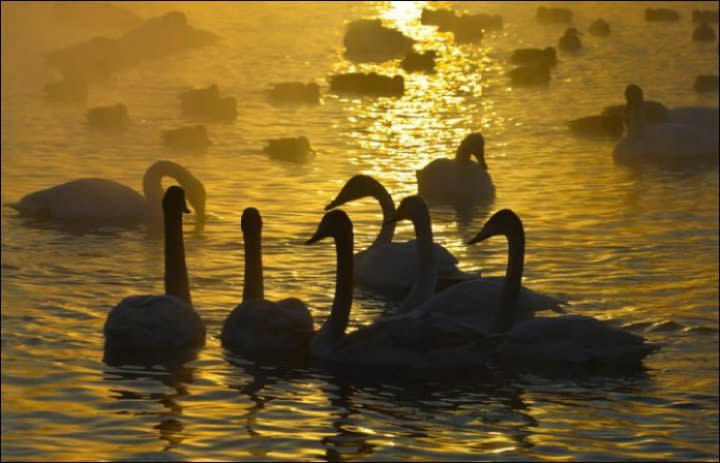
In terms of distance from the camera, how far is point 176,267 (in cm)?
1622

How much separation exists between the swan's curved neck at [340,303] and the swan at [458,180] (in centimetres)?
937

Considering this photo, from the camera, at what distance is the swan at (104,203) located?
2203cm

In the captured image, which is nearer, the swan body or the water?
the water

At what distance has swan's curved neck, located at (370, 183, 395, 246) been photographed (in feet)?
61.8

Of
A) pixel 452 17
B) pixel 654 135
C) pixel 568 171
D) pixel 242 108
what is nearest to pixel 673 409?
pixel 568 171

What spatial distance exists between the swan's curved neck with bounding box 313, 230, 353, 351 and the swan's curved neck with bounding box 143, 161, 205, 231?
24.2 feet

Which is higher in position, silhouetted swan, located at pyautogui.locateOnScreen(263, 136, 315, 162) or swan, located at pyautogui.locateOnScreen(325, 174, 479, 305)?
silhouetted swan, located at pyautogui.locateOnScreen(263, 136, 315, 162)

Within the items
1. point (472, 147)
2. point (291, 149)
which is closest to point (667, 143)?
point (472, 147)

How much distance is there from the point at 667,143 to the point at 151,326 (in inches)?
619

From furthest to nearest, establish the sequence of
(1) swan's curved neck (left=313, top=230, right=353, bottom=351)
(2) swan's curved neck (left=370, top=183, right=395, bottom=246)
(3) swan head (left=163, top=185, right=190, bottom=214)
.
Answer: (2) swan's curved neck (left=370, top=183, right=395, bottom=246) < (3) swan head (left=163, top=185, right=190, bottom=214) < (1) swan's curved neck (left=313, top=230, right=353, bottom=351)

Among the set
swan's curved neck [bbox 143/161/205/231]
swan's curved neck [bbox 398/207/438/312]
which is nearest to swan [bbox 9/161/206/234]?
swan's curved neck [bbox 143/161/205/231]

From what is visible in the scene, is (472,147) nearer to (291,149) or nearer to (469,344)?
(291,149)

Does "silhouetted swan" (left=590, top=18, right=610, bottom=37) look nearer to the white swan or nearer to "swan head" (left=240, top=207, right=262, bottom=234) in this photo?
the white swan

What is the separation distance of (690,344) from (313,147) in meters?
15.2
